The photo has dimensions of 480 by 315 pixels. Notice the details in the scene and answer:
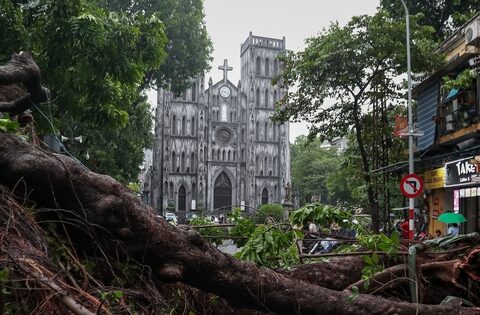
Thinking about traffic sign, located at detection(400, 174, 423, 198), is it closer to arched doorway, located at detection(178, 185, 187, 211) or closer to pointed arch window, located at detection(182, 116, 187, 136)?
arched doorway, located at detection(178, 185, 187, 211)

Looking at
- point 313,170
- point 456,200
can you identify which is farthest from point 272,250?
point 313,170

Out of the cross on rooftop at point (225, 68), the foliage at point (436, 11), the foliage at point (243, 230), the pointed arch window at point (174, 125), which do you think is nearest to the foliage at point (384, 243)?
the foliage at point (243, 230)

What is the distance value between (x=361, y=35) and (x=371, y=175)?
175 inches

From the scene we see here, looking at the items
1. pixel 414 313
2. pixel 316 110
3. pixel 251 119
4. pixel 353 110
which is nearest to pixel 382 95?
pixel 353 110

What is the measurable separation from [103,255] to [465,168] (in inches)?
506

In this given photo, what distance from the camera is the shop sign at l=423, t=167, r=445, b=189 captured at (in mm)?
16612

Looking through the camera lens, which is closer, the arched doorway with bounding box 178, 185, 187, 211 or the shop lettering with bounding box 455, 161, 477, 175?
the shop lettering with bounding box 455, 161, 477, 175

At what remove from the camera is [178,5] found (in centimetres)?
2972

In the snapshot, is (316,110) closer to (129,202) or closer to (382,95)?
(382,95)

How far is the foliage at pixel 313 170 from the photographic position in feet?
193

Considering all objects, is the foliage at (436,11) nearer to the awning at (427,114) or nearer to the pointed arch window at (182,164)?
the awning at (427,114)

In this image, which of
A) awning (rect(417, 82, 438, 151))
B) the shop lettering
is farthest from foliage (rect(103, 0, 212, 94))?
the shop lettering

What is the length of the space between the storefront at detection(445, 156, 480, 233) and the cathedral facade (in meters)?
40.8

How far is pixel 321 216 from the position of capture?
521 centimetres
